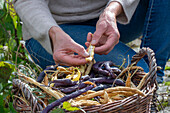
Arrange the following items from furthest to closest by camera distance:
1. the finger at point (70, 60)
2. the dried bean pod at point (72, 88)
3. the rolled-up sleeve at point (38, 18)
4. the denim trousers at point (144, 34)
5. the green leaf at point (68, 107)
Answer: the denim trousers at point (144, 34) < the rolled-up sleeve at point (38, 18) < the finger at point (70, 60) < the dried bean pod at point (72, 88) < the green leaf at point (68, 107)

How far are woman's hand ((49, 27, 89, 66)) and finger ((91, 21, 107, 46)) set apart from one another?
10 cm

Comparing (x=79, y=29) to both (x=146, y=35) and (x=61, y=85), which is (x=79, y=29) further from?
(x=61, y=85)

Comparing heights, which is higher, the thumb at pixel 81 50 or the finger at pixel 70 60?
the thumb at pixel 81 50

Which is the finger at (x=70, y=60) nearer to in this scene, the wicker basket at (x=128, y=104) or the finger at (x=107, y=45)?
the finger at (x=107, y=45)

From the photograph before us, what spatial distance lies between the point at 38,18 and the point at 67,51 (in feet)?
1.03

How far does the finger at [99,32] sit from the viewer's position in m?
1.03

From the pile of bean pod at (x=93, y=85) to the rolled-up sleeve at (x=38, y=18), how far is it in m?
0.27

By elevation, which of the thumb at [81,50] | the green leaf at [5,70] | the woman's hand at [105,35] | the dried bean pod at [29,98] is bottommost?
the green leaf at [5,70]

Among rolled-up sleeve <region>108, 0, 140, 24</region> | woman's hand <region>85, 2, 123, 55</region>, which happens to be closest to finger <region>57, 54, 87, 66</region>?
woman's hand <region>85, 2, 123, 55</region>

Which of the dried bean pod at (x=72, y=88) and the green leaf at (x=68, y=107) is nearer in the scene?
the green leaf at (x=68, y=107)

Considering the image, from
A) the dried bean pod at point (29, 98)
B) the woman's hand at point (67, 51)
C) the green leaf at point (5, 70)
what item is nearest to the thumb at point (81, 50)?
the woman's hand at point (67, 51)

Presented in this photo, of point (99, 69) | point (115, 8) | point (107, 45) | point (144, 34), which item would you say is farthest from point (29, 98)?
point (144, 34)

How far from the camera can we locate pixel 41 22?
1.18 metres

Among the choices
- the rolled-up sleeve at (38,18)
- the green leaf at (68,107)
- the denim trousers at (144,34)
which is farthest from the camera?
the denim trousers at (144,34)
